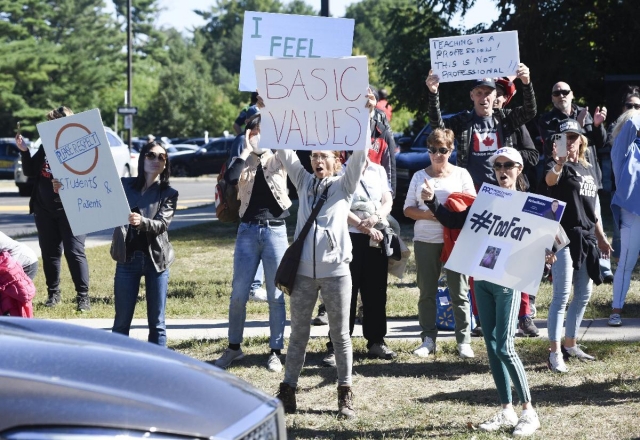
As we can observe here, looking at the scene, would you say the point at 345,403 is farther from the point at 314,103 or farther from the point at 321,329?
the point at 321,329

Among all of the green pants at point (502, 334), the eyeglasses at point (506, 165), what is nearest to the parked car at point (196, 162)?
the eyeglasses at point (506, 165)

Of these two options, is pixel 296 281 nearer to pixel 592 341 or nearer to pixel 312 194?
pixel 312 194

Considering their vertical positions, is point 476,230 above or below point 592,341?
above

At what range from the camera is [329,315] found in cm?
597

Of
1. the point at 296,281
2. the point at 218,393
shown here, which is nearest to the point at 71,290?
the point at 296,281

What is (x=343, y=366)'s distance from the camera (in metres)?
5.95

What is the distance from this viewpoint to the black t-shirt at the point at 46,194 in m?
9.26

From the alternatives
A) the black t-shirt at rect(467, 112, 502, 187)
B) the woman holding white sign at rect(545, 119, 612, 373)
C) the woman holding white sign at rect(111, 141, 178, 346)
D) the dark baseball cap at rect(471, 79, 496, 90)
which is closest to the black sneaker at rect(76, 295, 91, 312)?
the woman holding white sign at rect(111, 141, 178, 346)

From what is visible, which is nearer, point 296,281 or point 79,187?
point 296,281

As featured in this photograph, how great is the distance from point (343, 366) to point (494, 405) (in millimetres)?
1090

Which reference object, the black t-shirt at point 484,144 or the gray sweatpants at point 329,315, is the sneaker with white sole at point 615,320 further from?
the gray sweatpants at point 329,315

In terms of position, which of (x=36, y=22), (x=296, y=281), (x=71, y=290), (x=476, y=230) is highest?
(x=36, y=22)

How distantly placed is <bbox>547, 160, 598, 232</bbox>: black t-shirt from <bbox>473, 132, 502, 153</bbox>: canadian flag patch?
2.31 ft

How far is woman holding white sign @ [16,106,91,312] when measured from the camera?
927cm
